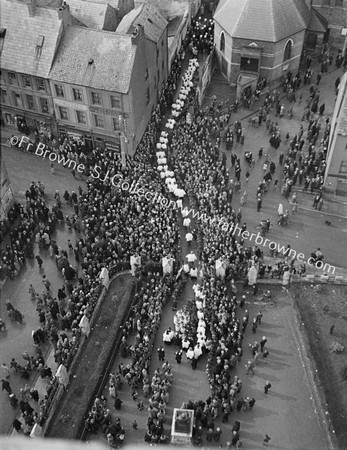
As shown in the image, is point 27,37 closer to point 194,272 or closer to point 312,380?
point 194,272

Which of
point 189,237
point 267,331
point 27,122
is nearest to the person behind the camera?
point 267,331

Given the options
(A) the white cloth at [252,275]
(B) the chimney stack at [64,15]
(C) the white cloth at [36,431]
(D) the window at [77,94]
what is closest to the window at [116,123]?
(D) the window at [77,94]

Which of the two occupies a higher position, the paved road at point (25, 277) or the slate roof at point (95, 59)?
the slate roof at point (95, 59)

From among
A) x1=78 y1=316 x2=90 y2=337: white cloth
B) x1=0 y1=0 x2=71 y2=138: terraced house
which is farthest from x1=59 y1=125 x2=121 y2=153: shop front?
x1=78 y1=316 x2=90 y2=337: white cloth

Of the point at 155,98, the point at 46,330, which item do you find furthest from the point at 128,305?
the point at 155,98

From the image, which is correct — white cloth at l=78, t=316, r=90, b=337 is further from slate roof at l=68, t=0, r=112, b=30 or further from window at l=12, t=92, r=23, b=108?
slate roof at l=68, t=0, r=112, b=30

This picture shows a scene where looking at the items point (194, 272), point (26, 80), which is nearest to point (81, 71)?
point (26, 80)

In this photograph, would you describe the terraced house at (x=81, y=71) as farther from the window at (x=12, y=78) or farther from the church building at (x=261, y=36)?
the church building at (x=261, y=36)
